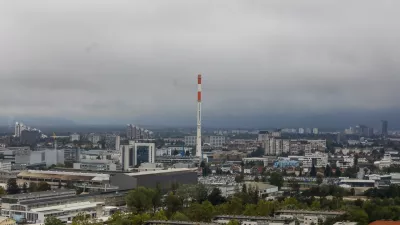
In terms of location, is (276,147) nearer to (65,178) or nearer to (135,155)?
(135,155)

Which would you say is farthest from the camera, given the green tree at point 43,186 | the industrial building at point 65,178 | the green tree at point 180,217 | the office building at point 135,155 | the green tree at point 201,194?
the office building at point 135,155

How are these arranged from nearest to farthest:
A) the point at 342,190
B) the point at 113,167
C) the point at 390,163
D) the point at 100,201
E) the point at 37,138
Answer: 1. the point at 100,201
2. the point at 342,190
3. the point at 113,167
4. the point at 390,163
5. the point at 37,138

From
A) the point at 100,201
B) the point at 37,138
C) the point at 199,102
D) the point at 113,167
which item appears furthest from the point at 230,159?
the point at 100,201

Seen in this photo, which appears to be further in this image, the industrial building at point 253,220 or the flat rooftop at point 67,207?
the flat rooftop at point 67,207

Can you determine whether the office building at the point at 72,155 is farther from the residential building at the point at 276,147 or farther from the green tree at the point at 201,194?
the green tree at the point at 201,194

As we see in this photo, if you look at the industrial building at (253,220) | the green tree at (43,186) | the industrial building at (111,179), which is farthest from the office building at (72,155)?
the industrial building at (253,220)

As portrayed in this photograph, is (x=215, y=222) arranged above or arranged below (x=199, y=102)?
below

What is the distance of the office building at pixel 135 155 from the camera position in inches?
822

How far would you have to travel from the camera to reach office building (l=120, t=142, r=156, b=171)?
20891 mm

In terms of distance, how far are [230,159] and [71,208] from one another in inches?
656

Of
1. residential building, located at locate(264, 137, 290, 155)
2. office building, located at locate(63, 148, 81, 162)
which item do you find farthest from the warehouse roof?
residential building, located at locate(264, 137, 290, 155)

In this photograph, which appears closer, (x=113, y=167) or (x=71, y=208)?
(x=71, y=208)

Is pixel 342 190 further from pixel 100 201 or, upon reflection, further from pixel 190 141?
pixel 190 141

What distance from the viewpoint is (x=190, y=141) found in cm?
3781
